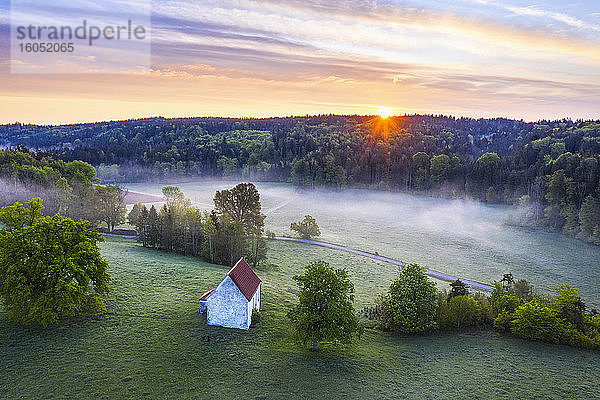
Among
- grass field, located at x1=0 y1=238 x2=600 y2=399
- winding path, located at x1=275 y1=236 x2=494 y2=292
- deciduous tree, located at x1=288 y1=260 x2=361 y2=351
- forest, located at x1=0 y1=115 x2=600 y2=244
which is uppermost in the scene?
forest, located at x1=0 y1=115 x2=600 y2=244

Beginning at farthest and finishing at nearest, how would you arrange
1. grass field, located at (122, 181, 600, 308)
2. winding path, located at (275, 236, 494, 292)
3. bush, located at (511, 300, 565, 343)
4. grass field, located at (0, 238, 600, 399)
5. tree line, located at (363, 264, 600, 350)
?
grass field, located at (122, 181, 600, 308)
winding path, located at (275, 236, 494, 292)
tree line, located at (363, 264, 600, 350)
bush, located at (511, 300, 565, 343)
grass field, located at (0, 238, 600, 399)

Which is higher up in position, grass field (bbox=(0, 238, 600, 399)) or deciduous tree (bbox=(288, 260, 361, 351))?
deciduous tree (bbox=(288, 260, 361, 351))

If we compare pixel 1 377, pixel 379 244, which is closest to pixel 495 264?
pixel 379 244

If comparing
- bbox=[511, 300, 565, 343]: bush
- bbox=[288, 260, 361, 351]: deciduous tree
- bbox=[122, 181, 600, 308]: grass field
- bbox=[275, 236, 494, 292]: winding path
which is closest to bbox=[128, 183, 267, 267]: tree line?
bbox=[275, 236, 494, 292]: winding path

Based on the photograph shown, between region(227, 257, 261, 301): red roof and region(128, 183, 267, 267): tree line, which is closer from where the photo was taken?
region(227, 257, 261, 301): red roof

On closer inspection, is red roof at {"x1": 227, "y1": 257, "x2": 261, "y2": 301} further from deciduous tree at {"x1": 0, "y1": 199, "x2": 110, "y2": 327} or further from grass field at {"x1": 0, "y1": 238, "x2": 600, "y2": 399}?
deciduous tree at {"x1": 0, "y1": 199, "x2": 110, "y2": 327}

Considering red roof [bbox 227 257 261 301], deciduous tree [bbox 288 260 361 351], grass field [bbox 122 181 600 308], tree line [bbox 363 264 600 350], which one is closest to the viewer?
deciduous tree [bbox 288 260 361 351]

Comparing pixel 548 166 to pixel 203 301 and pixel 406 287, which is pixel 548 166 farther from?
pixel 203 301
